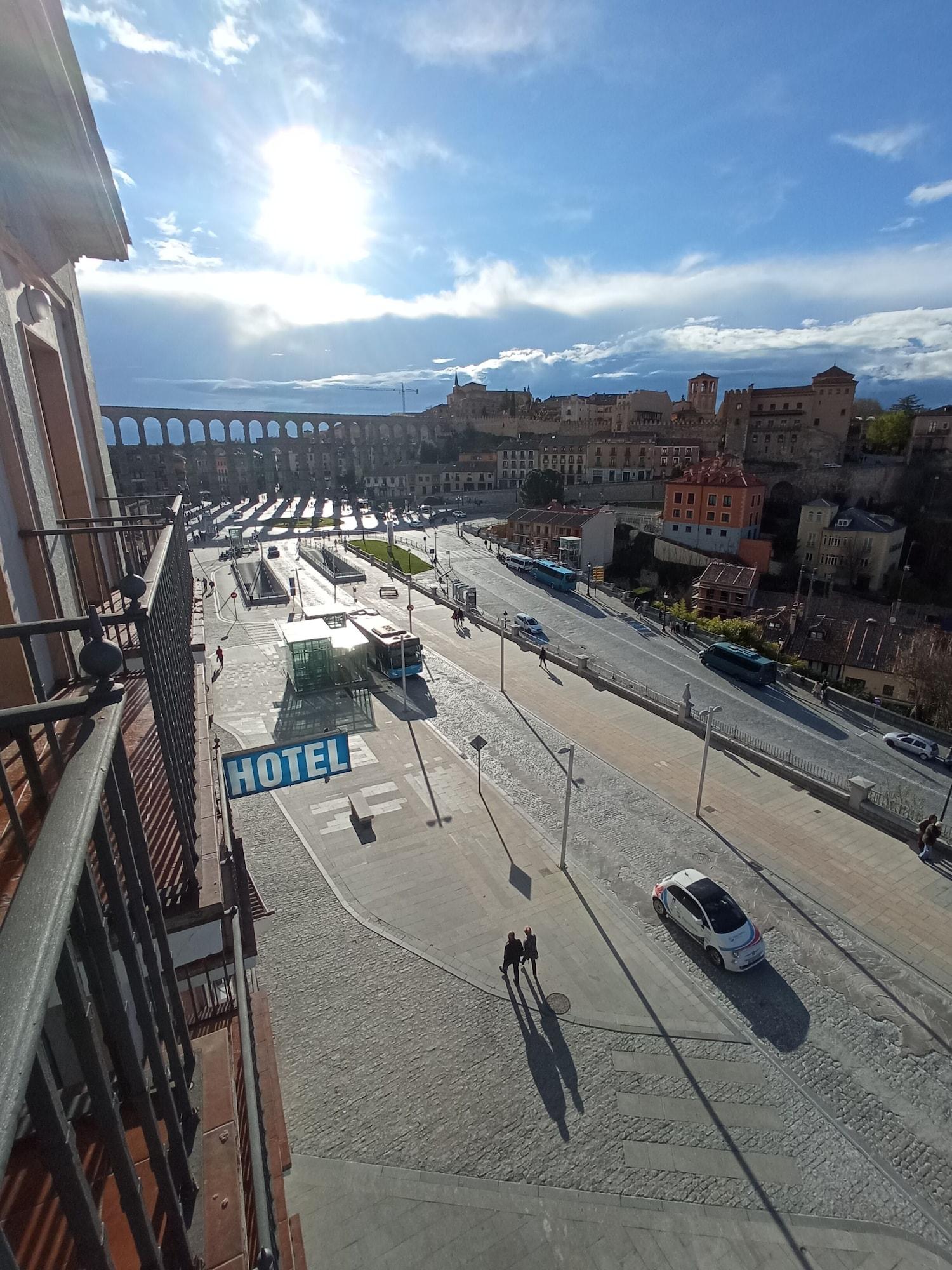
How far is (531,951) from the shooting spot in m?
10.1

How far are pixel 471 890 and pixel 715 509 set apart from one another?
141 ft

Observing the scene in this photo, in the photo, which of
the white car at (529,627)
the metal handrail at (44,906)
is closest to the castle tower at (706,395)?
the white car at (529,627)

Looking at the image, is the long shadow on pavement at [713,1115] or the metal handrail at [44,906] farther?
the long shadow on pavement at [713,1115]

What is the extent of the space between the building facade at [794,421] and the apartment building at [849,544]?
53.9 ft

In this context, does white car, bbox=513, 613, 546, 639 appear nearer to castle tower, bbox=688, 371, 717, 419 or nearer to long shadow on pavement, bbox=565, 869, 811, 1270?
long shadow on pavement, bbox=565, 869, 811, 1270

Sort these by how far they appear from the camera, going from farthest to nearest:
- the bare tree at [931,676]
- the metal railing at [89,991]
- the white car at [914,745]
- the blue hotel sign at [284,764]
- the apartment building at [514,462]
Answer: the apartment building at [514,462] < the bare tree at [931,676] < the white car at [914,745] < the blue hotel sign at [284,764] < the metal railing at [89,991]

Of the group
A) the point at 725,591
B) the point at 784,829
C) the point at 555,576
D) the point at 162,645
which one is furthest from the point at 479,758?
the point at 725,591

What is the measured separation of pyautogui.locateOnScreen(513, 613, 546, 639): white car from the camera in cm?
3016

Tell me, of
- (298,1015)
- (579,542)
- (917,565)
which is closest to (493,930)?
(298,1015)

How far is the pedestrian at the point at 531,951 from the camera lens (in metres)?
10.1

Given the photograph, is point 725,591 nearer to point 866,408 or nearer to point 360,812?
point 360,812

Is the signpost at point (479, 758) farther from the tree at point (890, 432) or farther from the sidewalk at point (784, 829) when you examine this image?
the tree at point (890, 432)

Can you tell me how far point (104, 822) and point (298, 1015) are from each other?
9.49 meters

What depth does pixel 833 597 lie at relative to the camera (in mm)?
44750
